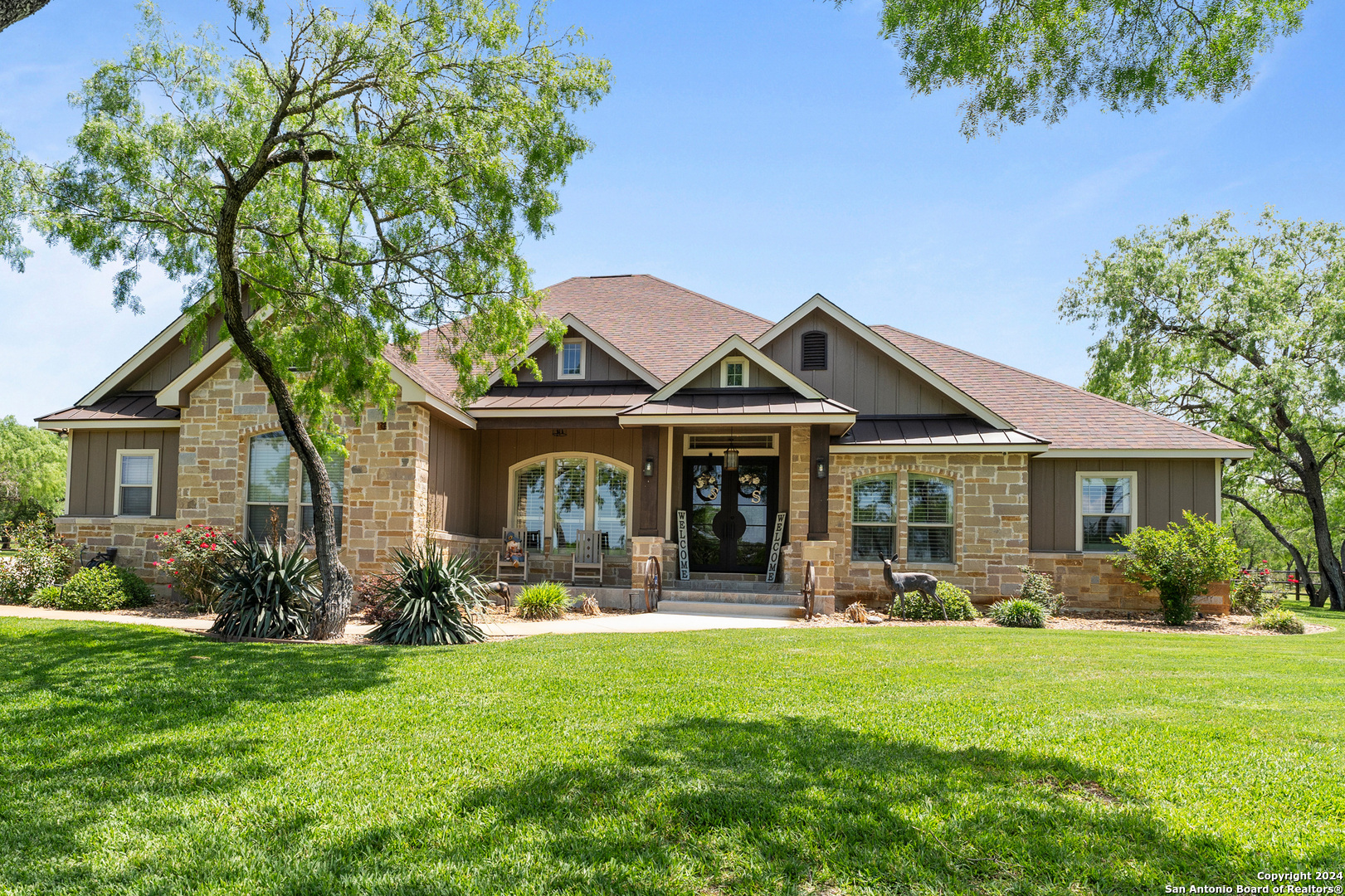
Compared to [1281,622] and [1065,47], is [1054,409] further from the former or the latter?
[1065,47]

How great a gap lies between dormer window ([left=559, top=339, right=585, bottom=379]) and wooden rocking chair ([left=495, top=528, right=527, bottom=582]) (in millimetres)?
3232

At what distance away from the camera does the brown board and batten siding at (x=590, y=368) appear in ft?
53.8

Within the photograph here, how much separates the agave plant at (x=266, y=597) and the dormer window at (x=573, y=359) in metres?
7.20

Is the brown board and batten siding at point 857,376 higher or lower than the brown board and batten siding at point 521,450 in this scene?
higher

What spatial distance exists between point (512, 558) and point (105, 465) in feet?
27.5

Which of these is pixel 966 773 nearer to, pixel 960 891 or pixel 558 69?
pixel 960 891

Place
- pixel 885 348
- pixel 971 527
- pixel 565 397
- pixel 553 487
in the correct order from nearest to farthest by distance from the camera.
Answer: pixel 971 527 → pixel 565 397 → pixel 885 348 → pixel 553 487

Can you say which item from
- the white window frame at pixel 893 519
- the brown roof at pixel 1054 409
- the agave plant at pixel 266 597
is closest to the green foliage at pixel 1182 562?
the brown roof at pixel 1054 409

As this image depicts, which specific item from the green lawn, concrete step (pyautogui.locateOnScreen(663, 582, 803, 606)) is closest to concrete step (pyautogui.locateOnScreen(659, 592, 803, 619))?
concrete step (pyautogui.locateOnScreen(663, 582, 803, 606))

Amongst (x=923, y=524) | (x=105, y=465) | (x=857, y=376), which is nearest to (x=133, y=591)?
(x=105, y=465)

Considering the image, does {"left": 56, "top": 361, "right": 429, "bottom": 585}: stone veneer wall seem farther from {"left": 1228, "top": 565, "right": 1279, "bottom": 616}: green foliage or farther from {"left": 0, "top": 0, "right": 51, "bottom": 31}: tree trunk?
{"left": 1228, "top": 565, "right": 1279, "bottom": 616}: green foliage

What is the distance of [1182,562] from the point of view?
1401cm

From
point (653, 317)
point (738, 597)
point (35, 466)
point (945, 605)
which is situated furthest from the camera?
point (35, 466)

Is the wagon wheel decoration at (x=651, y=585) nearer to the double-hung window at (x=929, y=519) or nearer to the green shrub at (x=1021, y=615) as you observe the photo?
the double-hung window at (x=929, y=519)
